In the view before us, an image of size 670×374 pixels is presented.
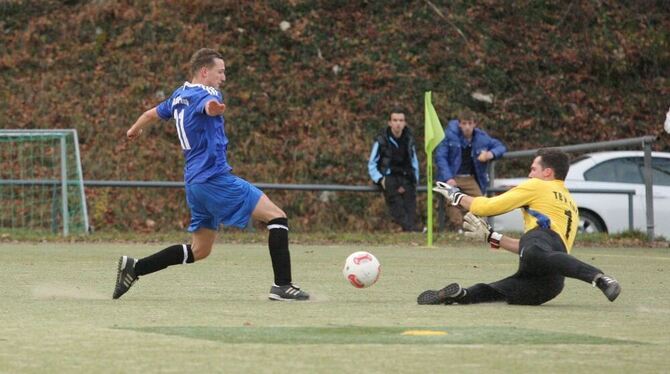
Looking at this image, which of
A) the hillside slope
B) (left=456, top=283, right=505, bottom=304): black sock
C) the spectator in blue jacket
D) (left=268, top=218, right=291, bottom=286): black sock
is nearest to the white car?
the spectator in blue jacket

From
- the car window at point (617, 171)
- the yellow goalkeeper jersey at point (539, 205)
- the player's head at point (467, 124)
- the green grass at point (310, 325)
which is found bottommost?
the green grass at point (310, 325)

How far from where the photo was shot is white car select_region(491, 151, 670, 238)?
20203mm

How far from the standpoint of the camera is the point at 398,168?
20766 millimetres

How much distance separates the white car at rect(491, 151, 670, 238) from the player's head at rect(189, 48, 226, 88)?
10313 millimetres

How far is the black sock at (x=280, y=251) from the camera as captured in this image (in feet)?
33.8

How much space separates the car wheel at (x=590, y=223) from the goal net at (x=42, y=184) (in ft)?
23.7

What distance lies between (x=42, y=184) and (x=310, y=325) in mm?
14339

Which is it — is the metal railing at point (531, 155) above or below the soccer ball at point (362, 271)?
above

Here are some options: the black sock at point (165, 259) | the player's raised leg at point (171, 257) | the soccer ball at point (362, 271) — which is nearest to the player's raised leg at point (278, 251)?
the soccer ball at point (362, 271)

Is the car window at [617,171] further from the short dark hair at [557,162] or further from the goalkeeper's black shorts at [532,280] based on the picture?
the goalkeeper's black shorts at [532,280]

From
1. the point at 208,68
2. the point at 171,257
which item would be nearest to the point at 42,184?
the point at 171,257

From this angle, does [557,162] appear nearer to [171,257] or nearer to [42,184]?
[171,257]

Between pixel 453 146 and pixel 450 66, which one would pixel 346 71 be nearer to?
pixel 450 66

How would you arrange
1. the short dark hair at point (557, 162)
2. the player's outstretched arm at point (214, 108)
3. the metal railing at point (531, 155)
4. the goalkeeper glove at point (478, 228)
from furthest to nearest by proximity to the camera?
the metal railing at point (531, 155)
the short dark hair at point (557, 162)
the goalkeeper glove at point (478, 228)
the player's outstretched arm at point (214, 108)
